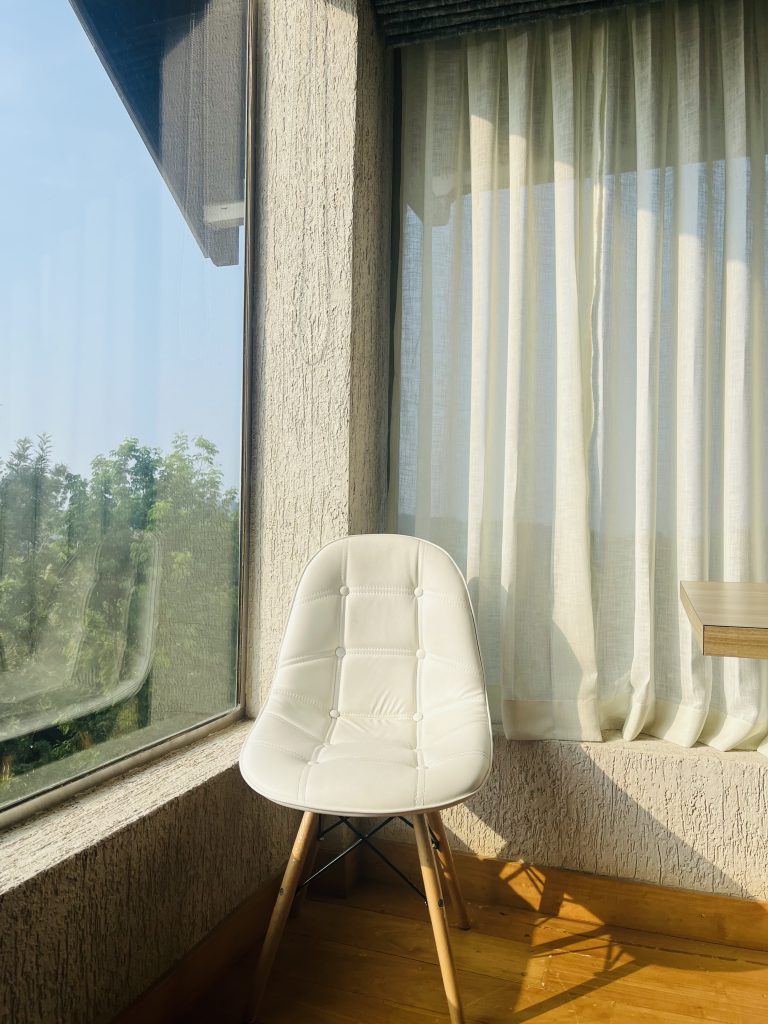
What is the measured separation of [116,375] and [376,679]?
33.8 inches

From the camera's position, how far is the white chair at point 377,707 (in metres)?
1.27

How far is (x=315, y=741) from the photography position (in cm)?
151

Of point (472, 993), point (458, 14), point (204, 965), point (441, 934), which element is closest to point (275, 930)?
point (204, 965)

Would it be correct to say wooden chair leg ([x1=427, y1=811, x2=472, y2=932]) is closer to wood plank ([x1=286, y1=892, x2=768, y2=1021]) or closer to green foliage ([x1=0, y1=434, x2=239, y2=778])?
wood plank ([x1=286, y1=892, x2=768, y2=1021])

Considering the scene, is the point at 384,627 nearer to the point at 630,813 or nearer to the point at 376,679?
the point at 376,679

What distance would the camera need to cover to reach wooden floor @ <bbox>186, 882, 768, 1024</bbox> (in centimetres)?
145

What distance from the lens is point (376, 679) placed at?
1652mm

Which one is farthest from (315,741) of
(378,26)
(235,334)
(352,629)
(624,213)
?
(378,26)

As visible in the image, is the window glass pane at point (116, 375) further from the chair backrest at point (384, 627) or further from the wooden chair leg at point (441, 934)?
the wooden chair leg at point (441, 934)

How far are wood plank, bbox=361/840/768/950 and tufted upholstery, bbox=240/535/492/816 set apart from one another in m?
0.58

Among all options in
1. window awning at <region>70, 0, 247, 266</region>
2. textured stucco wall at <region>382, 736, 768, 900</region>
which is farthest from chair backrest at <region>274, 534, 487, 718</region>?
window awning at <region>70, 0, 247, 266</region>

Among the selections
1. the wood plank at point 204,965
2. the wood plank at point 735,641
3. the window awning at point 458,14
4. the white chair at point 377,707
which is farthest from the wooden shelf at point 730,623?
the window awning at point 458,14

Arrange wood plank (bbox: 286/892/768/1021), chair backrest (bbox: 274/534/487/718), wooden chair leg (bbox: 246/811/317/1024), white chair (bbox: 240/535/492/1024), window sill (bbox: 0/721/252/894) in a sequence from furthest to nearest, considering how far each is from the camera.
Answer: chair backrest (bbox: 274/534/487/718) → wood plank (bbox: 286/892/768/1021) → wooden chair leg (bbox: 246/811/317/1024) → white chair (bbox: 240/535/492/1024) → window sill (bbox: 0/721/252/894)

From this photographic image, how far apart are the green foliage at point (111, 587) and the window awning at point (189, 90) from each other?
1.90ft
